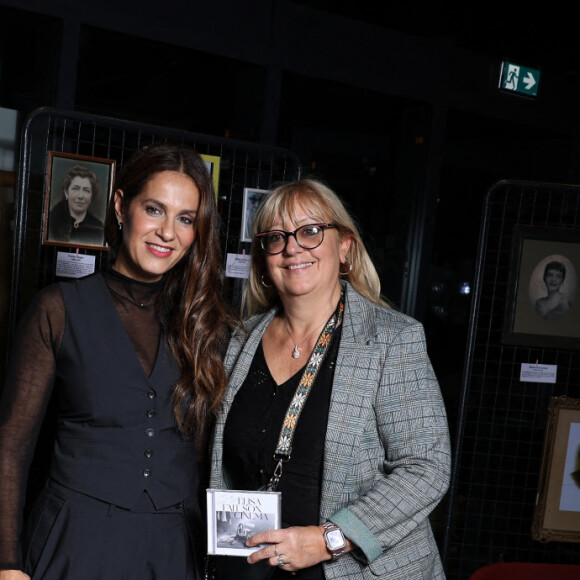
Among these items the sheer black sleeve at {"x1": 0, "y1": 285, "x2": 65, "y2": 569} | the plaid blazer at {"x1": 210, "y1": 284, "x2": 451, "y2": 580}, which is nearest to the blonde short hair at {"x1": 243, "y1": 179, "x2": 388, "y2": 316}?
the plaid blazer at {"x1": 210, "y1": 284, "x2": 451, "y2": 580}

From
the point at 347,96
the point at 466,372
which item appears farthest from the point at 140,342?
the point at 347,96

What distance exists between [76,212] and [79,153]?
3.13 ft

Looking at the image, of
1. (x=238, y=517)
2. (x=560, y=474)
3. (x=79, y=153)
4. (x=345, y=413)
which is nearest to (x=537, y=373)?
(x=560, y=474)

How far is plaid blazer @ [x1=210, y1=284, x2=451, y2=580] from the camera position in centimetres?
183

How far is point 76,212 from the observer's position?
2883 millimetres

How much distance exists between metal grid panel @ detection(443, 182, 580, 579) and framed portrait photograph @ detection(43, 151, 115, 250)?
5.67 ft

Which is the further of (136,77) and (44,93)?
(136,77)

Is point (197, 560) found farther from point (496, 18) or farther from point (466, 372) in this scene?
point (496, 18)

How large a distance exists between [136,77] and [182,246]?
2541 millimetres

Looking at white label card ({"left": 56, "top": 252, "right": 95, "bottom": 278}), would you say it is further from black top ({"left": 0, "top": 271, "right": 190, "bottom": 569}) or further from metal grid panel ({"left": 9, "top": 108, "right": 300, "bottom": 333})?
black top ({"left": 0, "top": 271, "right": 190, "bottom": 569})

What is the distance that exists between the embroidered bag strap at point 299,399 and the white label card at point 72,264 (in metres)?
1.26

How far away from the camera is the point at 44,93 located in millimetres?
3846

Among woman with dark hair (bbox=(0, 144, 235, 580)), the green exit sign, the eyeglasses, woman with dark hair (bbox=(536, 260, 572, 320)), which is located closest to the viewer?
woman with dark hair (bbox=(0, 144, 235, 580))

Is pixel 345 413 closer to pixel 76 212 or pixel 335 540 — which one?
pixel 335 540
